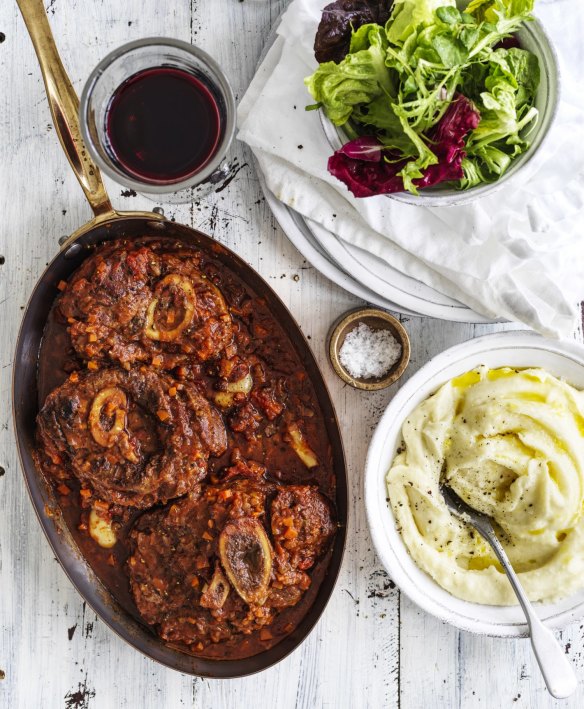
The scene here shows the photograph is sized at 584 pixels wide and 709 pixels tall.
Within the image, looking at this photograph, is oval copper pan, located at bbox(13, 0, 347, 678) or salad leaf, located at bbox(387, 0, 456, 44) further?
oval copper pan, located at bbox(13, 0, 347, 678)

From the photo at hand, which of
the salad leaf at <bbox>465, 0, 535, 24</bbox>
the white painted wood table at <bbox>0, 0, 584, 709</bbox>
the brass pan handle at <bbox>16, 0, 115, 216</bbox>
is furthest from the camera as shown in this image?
the white painted wood table at <bbox>0, 0, 584, 709</bbox>

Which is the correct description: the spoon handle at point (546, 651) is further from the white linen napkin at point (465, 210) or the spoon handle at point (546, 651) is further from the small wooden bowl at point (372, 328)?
the white linen napkin at point (465, 210)

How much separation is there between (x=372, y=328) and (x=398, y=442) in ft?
1.90

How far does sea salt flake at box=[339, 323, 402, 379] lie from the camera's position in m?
3.62

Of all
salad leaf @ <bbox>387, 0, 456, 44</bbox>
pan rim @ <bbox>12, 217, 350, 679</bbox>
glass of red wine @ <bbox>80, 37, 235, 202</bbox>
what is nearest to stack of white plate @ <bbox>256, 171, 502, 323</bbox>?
pan rim @ <bbox>12, 217, 350, 679</bbox>

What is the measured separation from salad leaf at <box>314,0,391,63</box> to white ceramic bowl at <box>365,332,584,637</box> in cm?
141

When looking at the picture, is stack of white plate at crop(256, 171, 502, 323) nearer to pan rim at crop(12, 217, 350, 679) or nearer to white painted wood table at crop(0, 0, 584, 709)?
white painted wood table at crop(0, 0, 584, 709)

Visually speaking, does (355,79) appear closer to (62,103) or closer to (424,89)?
(424,89)

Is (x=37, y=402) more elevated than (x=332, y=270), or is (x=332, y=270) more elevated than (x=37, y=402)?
(x=332, y=270)

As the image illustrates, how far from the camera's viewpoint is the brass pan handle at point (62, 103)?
306 centimetres

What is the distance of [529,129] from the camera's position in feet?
9.53

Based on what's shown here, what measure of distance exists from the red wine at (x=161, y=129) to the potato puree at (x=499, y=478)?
1.58 meters

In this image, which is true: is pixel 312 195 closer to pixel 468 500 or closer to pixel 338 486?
pixel 338 486

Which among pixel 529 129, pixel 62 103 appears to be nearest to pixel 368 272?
pixel 529 129
